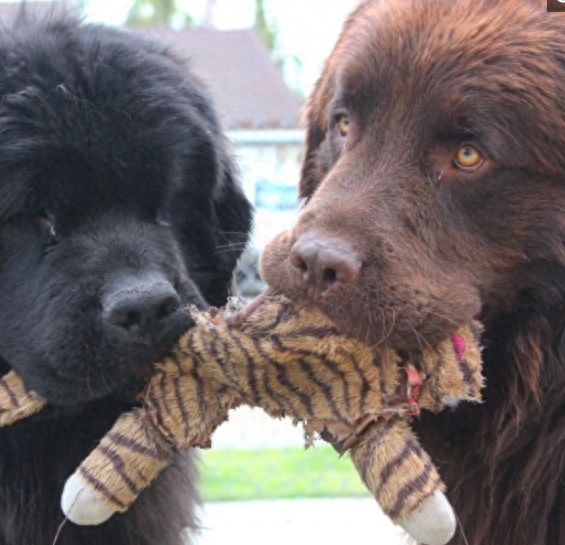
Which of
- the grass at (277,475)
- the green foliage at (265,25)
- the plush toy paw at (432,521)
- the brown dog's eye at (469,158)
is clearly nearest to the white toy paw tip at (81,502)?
the plush toy paw at (432,521)

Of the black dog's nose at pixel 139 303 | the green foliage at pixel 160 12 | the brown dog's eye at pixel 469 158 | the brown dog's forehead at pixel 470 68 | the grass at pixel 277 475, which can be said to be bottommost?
the green foliage at pixel 160 12

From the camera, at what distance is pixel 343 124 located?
10.5ft

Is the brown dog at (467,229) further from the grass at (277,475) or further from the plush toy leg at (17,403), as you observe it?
the grass at (277,475)

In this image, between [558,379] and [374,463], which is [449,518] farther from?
[558,379]

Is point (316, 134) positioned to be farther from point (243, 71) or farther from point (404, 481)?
point (243, 71)

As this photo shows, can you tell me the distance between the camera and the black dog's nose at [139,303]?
8.77 feet

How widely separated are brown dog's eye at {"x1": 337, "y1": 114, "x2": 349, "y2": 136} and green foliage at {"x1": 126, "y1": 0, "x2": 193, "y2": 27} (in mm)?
36798

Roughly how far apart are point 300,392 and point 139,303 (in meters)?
0.46

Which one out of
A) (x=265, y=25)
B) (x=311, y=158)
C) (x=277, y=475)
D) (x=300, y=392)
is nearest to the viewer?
(x=300, y=392)

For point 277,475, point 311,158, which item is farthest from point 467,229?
point 277,475

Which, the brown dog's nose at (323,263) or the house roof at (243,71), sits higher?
the brown dog's nose at (323,263)

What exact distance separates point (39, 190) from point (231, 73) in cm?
2444

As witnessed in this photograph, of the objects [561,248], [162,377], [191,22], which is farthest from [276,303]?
[191,22]

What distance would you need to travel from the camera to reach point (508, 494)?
3.05m
